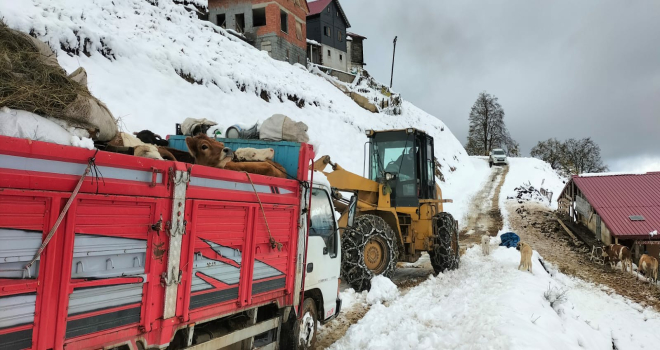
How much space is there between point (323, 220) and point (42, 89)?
128 inches

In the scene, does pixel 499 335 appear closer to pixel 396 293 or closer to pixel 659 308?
pixel 396 293

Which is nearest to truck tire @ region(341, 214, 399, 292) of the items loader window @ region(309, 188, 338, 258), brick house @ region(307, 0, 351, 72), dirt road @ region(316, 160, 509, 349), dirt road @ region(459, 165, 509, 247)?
dirt road @ region(316, 160, 509, 349)

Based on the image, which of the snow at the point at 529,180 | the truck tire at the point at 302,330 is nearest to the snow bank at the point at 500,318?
the truck tire at the point at 302,330

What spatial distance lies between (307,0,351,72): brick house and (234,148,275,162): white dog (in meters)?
39.0

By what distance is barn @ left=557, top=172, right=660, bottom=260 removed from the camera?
41.0 ft

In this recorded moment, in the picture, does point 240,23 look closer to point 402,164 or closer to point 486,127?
point 402,164

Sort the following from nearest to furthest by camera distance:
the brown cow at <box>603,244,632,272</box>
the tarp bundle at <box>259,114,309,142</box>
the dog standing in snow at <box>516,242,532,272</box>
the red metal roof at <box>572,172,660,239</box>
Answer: the tarp bundle at <box>259,114,309,142</box>
the dog standing in snow at <box>516,242,532,272</box>
the brown cow at <box>603,244,632,272</box>
the red metal roof at <box>572,172,660,239</box>

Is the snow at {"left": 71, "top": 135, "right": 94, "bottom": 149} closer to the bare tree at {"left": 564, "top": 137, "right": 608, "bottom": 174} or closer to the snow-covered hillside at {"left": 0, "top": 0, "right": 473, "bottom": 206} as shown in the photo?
the snow-covered hillside at {"left": 0, "top": 0, "right": 473, "bottom": 206}

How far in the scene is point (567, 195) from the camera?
1908 cm

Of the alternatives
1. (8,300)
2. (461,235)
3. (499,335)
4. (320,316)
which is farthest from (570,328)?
(461,235)

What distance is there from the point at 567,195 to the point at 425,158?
13.3 m


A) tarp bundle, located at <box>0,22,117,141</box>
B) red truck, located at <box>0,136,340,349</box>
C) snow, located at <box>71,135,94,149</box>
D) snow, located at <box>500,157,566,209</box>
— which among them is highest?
snow, located at <box>500,157,566,209</box>

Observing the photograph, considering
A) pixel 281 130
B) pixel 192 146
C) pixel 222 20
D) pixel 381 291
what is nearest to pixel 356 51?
pixel 222 20

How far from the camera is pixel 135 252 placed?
267 cm
